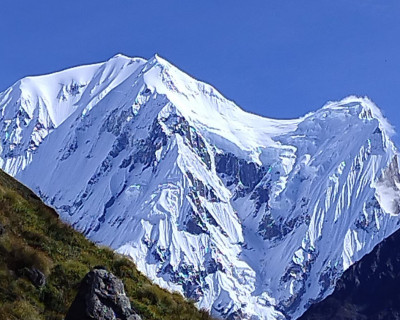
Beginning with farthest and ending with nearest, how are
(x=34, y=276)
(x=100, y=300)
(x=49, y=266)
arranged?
1. (x=49, y=266)
2. (x=34, y=276)
3. (x=100, y=300)

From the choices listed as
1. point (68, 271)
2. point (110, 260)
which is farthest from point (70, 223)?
point (68, 271)

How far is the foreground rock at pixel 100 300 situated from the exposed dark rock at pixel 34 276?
2.28 meters

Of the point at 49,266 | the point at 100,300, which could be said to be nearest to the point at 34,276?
the point at 49,266

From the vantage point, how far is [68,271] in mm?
22469

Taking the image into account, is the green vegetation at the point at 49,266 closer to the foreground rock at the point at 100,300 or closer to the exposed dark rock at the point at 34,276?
the exposed dark rock at the point at 34,276

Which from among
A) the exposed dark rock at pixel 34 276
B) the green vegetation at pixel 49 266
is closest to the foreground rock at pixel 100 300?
the green vegetation at pixel 49 266

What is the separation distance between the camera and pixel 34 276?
21.6m

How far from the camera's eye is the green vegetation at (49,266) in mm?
20984

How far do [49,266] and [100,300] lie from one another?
10.5ft

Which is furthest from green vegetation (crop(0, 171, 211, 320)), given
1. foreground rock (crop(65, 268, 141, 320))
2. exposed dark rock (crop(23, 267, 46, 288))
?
foreground rock (crop(65, 268, 141, 320))

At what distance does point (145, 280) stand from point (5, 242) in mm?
4453

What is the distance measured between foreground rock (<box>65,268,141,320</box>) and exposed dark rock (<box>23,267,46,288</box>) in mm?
2278

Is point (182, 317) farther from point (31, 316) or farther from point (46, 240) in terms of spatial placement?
point (31, 316)

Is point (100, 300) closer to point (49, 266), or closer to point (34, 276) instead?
point (34, 276)
